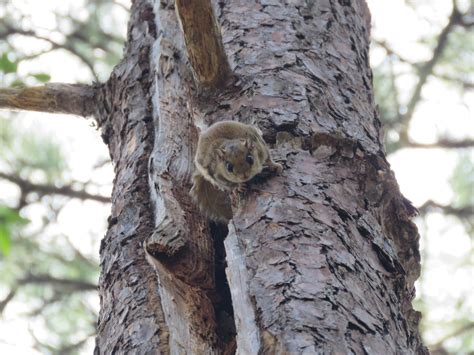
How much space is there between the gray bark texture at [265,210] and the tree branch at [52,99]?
75 millimetres

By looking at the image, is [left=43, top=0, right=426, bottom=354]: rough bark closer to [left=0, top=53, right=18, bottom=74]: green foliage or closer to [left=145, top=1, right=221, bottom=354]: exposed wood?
[left=145, top=1, right=221, bottom=354]: exposed wood

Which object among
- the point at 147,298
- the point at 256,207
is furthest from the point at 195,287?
the point at 256,207

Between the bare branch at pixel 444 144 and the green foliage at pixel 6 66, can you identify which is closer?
the green foliage at pixel 6 66

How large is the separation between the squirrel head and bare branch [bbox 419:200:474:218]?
9.57ft

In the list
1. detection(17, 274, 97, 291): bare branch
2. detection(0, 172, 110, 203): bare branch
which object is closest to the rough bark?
detection(0, 172, 110, 203): bare branch

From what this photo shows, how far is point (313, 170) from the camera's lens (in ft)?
7.09

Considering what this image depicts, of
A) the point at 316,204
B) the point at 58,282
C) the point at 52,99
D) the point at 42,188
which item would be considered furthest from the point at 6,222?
the point at 58,282

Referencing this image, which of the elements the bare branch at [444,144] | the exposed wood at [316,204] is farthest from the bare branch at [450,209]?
the exposed wood at [316,204]

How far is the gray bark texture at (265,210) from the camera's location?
175 centimetres

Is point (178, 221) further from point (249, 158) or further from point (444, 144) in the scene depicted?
point (444, 144)

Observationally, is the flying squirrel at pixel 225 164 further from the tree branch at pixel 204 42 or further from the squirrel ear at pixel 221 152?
the tree branch at pixel 204 42

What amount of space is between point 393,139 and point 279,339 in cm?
400

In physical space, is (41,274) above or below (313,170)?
above

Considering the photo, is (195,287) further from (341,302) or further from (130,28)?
(130,28)
